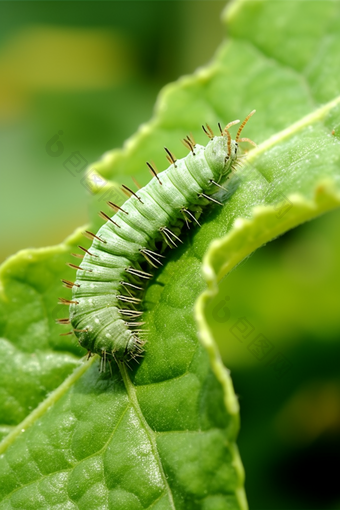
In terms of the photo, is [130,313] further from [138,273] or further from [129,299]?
[138,273]

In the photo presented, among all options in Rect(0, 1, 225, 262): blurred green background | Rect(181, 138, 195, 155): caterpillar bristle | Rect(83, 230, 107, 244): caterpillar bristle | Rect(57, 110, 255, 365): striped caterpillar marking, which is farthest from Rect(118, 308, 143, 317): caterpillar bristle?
Rect(0, 1, 225, 262): blurred green background

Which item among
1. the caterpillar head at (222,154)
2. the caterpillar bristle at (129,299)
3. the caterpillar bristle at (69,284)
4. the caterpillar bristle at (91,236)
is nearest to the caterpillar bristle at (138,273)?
the caterpillar bristle at (129,299)

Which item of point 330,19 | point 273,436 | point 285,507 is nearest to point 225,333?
point 273,436

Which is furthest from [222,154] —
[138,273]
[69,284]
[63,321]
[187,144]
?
[63,321]

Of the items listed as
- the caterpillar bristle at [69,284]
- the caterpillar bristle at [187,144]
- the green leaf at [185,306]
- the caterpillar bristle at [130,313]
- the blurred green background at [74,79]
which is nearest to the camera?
the green leaf at [185,306]

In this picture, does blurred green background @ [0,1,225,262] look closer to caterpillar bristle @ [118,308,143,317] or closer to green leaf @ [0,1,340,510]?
green leaf @ [0,1,340,510]

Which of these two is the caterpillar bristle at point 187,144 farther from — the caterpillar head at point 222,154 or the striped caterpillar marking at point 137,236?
the caterpillar head at point 222,154

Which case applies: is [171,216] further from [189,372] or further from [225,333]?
[225,333]
